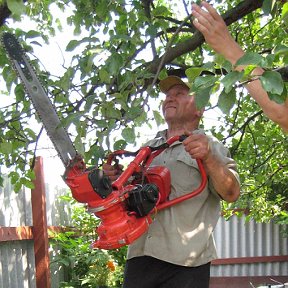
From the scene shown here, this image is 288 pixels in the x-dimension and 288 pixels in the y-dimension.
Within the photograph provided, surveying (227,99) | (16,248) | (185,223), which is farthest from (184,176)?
(16,248)

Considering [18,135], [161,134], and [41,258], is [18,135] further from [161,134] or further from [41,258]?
[41,258]

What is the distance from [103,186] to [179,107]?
32.4 inches

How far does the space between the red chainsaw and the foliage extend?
381cm

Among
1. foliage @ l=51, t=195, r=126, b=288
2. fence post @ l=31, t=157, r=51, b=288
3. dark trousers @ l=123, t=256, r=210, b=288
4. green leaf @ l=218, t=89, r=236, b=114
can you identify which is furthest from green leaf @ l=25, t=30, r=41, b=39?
foliage @ l=51, t=195, r=126, b=288

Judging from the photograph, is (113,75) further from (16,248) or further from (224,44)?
(16,248)

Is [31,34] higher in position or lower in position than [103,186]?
higher

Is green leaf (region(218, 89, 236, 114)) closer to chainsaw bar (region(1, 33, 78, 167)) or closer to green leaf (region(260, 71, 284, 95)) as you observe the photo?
green leaf (region(260, 71, 284, 95))

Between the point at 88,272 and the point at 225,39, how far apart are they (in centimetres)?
507

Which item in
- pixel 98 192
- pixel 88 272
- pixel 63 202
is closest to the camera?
pixel 98 192

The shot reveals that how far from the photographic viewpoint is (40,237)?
5.57m

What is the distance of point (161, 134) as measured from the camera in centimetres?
282

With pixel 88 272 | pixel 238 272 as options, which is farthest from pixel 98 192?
pixel 238 272

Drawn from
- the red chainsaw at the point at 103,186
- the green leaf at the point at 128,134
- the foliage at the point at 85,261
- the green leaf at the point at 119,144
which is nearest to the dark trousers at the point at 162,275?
the red chainsaw at the point at 103,186

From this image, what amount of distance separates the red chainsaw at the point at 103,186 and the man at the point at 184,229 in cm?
13
